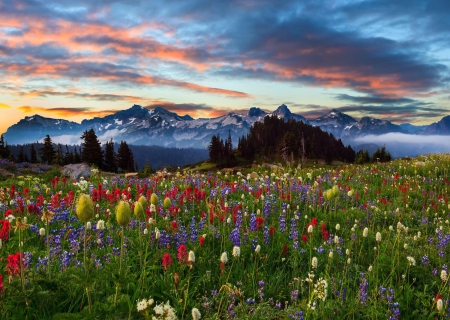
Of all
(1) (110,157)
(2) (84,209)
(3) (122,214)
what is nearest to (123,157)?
(1) (110,157)

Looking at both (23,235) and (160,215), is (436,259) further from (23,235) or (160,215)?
(23,235)

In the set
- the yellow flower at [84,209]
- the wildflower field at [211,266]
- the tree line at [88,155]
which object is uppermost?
the tree line at [88,155]

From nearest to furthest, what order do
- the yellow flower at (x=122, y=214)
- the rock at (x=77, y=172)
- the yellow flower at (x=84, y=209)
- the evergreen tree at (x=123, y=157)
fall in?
the yellow flower at (x=84, y=209), the yellow flower at (x=122, y=214), the rock at (x=77, y=172), the evergreen tree at (x=123, y=157)

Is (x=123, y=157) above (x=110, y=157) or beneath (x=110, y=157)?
beneath

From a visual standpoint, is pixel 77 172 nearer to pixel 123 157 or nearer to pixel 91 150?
pixel 91 150

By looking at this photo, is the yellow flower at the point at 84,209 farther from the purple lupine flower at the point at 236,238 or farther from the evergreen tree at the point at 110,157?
the evergreen tree at the point at 110,157

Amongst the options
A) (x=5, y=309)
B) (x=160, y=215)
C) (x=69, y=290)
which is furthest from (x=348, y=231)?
(x=5, y=309)

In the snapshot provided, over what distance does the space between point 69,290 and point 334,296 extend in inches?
135

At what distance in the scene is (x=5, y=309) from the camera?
124 inches

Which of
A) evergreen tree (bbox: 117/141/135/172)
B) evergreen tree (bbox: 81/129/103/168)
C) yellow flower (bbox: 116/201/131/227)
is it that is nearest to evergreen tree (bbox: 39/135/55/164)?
evergreen tree (bbox: 81/129/103/168)

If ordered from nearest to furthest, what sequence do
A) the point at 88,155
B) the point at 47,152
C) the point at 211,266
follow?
1. the point at 211,266
2. the point at 88,155
3. the point at 47,152

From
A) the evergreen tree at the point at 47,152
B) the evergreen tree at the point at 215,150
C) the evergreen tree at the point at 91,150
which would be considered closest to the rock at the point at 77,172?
the evergreen tree at the point at 91,150

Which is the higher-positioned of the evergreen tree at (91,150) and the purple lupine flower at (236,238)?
the evergreen tree at (91,150)

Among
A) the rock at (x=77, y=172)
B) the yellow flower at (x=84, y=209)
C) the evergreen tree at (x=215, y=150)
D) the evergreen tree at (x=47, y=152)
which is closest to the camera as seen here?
the yellow flower at (x=84, y=209)
